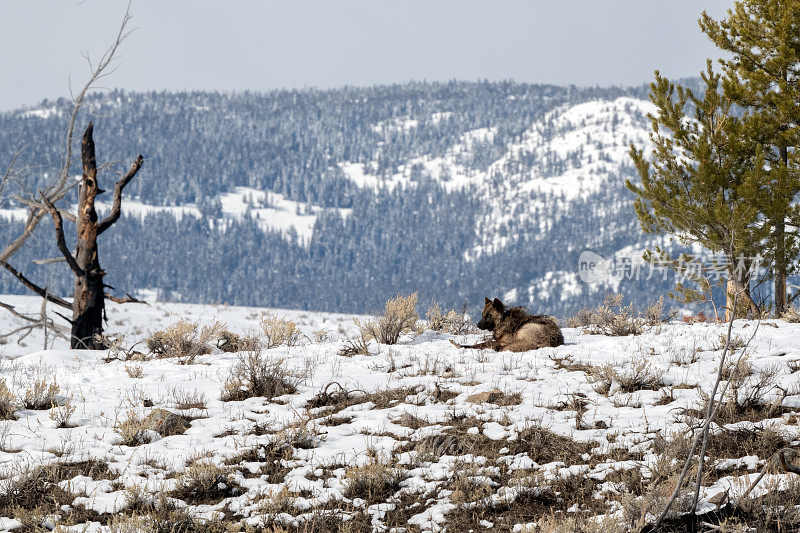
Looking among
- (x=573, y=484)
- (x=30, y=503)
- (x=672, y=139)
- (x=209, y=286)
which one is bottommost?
(x=209, y=286)

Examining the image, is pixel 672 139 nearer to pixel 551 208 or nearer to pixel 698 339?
pixel 698 339

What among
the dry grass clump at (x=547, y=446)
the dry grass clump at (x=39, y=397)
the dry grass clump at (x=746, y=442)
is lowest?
the dry grass clump at (x=39, y=397)

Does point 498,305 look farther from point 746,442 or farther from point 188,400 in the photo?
point 746,442

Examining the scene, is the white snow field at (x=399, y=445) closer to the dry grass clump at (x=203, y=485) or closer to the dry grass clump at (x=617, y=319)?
the dry grass clump at (x=203, y=485)

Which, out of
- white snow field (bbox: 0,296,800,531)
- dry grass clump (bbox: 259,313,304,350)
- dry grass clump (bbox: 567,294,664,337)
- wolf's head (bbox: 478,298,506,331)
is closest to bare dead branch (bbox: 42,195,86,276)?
dry grass clump (bbox: 259,313,304,350)

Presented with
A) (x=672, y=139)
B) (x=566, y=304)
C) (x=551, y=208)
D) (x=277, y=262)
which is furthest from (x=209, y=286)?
(x=672, y=139)

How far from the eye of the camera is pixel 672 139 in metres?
14.6

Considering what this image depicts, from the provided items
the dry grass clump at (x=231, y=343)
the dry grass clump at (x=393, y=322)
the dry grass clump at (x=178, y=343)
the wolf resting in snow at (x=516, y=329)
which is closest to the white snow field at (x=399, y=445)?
the wolf resting in snow at (x=516, y=329)

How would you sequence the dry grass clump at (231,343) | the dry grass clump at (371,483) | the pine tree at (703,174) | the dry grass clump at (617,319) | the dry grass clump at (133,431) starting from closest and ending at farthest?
the dry grass clump at (371,483)
the dry grass clump at (133,431)
the dry grass clump at (617,319)
the dry grass clump at (231,343)
the pine tree at (703,174)

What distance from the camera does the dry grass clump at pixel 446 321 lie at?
12.3 meters

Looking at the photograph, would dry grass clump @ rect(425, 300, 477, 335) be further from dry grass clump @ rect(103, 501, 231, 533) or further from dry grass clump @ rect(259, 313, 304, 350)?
dry grass clump @ rect(103, 501, 231, 533)

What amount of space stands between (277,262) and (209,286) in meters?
35.1

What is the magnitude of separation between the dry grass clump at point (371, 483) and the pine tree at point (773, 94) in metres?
12.1

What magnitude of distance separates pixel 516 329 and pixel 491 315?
0.46 metres
